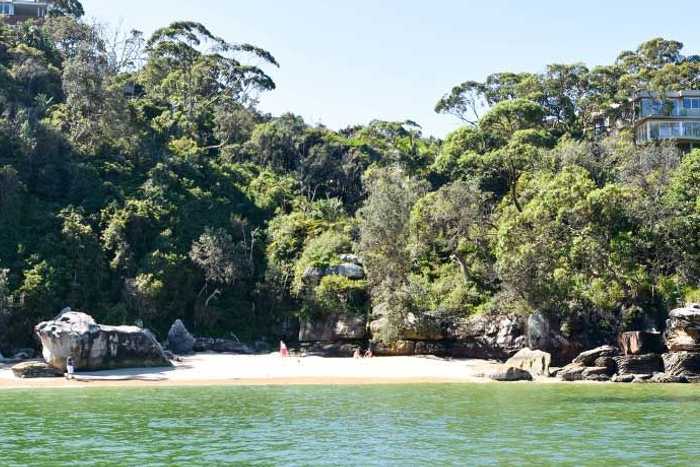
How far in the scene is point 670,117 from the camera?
70.7 metres

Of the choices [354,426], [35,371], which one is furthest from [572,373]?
[35,371]

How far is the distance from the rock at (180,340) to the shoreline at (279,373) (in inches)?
77.9

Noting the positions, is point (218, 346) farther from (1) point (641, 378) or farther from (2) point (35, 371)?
(1) point (641, 378)

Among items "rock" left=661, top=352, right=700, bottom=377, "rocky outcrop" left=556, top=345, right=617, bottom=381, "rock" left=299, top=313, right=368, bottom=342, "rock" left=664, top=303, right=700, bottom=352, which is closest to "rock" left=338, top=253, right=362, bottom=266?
"rock" left=299, top=313, right=368, bottom=342

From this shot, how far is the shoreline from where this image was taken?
35781mm

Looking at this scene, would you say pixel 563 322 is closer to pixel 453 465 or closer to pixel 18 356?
pixel 453 465

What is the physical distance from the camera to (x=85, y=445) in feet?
64.1

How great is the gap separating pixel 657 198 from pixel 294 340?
24.7 meters

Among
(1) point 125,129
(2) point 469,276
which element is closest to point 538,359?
(2) point 469,276

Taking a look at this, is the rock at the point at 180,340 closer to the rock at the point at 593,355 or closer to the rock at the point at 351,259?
the rock at the point at 351,259

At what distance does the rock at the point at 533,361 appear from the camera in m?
38.2

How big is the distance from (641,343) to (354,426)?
71.5 feet

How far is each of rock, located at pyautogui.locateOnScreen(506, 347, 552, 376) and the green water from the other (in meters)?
5.10

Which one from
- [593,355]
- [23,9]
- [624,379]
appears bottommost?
[624,379]
